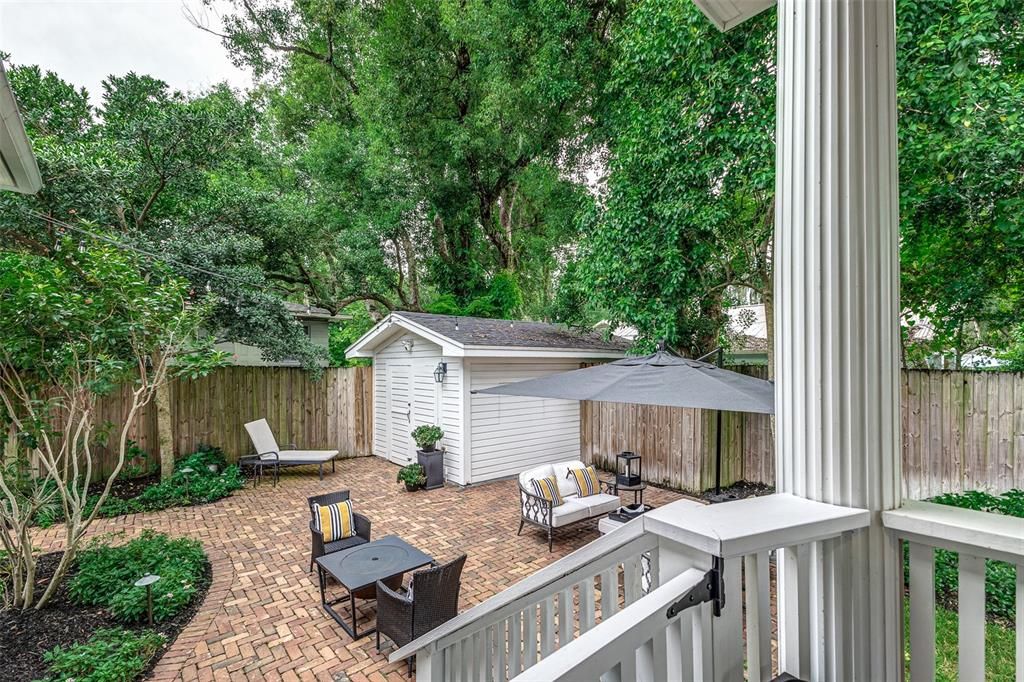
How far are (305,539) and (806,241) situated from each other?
6210 millimetres

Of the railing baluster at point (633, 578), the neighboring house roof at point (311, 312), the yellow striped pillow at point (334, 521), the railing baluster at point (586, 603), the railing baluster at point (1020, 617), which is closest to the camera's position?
the railing baluster at point (1020, 617)

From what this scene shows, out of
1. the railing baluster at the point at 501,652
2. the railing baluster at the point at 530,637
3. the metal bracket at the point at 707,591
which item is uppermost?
the metal bracket at the point at 707,591

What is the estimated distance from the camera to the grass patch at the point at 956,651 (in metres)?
3.13

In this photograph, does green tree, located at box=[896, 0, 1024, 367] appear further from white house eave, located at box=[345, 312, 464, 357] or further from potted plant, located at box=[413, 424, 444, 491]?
potted plant, located at box=[413, 424, 444, 491]

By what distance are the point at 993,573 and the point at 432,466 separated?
6.67 m

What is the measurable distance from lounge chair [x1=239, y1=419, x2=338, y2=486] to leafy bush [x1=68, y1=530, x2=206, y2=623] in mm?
3140

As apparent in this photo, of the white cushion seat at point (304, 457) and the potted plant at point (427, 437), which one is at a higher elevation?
the potted plant at point (427, 437)

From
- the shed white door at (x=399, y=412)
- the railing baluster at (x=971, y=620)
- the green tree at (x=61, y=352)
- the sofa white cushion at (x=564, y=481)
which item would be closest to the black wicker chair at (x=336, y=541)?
the green tree at (x=61, y=352)

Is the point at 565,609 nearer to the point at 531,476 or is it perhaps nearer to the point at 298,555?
the point at 531,476

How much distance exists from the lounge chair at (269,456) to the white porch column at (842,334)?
861 cm

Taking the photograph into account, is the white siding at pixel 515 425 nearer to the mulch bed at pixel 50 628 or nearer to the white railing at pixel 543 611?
the mulch bed at pixel 50 628

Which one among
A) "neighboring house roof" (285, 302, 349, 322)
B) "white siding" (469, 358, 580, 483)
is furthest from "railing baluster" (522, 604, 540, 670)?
"neighboring house roof" (285, 302, 349, 322)

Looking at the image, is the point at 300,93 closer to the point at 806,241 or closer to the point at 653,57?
the point at 653,57

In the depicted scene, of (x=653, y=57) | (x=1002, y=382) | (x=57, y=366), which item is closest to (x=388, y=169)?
(x=653, y=57)
